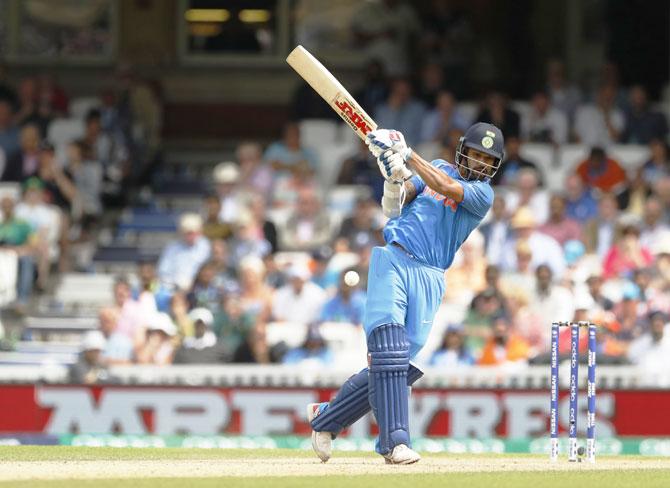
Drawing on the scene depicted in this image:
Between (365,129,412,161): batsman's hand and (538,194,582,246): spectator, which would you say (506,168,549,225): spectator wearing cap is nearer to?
(538,194,582,246): spectator

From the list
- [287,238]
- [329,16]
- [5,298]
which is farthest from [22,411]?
[329,16]

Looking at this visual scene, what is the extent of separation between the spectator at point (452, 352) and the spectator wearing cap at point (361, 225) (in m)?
1.58

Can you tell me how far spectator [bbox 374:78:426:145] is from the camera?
17859 mm

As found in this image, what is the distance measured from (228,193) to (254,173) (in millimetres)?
439

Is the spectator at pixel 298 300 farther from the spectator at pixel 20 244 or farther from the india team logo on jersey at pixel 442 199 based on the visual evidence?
the india team logo on jersey at pixel 442 199

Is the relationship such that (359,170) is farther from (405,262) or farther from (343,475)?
(343,475)

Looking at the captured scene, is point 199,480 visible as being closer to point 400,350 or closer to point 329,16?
point 400,350

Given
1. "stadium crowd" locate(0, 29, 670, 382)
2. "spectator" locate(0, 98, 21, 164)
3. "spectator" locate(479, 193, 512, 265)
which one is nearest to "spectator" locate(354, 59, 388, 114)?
"stadium crowd" locate(0, 29, 670, 382)

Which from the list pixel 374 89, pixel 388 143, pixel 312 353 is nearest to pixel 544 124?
pixel 374 89

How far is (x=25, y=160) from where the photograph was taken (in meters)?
17.8

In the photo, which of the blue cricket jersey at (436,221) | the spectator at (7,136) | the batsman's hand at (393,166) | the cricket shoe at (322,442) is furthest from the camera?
the spectator at (7,136)

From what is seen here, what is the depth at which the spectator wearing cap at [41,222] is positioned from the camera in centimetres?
1672

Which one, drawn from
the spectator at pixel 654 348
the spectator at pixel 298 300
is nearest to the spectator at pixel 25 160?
the spectator at pixel 298 300

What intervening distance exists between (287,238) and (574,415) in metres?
8.04
